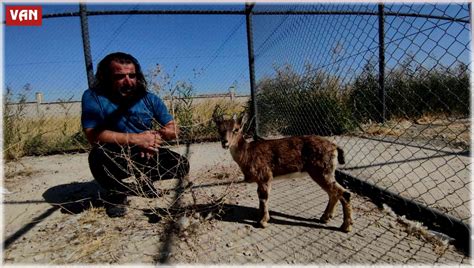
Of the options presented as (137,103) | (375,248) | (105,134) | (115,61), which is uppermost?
(115,61)

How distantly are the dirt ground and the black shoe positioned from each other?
62 mm

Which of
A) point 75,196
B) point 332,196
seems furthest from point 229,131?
point 75,196

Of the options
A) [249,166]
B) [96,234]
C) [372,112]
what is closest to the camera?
[96,234]

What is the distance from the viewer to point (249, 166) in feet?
9.96

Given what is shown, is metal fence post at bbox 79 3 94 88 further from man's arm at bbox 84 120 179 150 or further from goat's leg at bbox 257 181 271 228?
goat's leg at bbox 257 181 271 228

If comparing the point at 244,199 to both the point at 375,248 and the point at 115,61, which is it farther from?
the point at 115,61

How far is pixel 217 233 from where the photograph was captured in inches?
107

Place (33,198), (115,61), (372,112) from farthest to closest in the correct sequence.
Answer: (372,112)
(33,198)
(115,61)

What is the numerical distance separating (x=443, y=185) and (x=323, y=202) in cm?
109

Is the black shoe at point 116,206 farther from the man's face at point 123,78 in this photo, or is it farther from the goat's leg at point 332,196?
the goat's leg at point 332,196

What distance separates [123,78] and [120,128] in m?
0.48

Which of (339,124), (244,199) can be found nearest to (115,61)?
(244,199)

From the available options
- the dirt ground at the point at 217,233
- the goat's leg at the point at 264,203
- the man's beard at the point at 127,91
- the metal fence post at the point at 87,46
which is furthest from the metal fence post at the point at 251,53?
the goat's leg at the point at 264,203

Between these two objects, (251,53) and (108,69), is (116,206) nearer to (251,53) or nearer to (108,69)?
(108,69)
